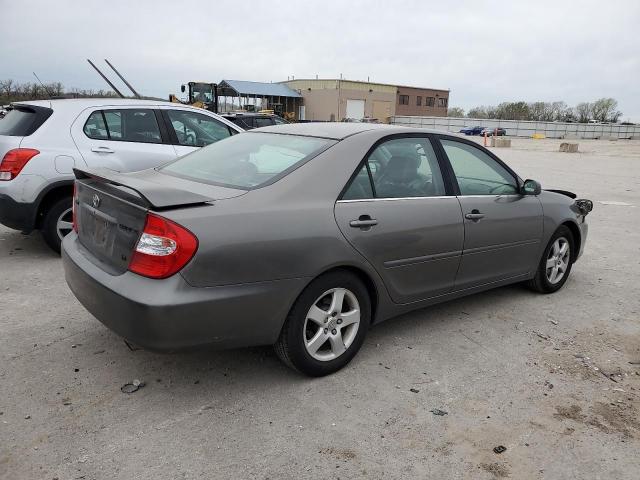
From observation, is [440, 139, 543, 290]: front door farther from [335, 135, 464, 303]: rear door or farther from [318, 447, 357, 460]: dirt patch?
[318, 447, 357, 460]: dirt patch

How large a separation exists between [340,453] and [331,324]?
0.84 meters

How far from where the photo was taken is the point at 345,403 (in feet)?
9.78

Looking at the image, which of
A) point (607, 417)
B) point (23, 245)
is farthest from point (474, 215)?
point (23, 245)

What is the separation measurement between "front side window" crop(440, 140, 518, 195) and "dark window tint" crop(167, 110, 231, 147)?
3.51m

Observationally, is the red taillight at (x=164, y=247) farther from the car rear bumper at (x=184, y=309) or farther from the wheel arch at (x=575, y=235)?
the wheel arch at (x=575, y=235)

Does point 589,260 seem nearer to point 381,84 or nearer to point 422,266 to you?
point 422,266

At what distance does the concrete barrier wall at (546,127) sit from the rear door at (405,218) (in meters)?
62.3

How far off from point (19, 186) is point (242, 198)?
3418 millimetres

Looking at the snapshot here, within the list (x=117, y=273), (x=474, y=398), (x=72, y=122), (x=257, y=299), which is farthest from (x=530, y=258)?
(x=72, y=122)

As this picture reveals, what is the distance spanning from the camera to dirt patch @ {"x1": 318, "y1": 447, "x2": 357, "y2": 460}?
2.52m

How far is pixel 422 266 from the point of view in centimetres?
363

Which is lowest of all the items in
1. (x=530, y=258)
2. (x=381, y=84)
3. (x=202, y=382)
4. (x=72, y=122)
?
(x=202, y=382)

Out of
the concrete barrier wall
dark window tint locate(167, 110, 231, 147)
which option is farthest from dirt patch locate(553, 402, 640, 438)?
the concrete barrier wall

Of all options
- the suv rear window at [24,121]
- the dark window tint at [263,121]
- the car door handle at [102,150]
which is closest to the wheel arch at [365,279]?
the car door handle at [102,150]
